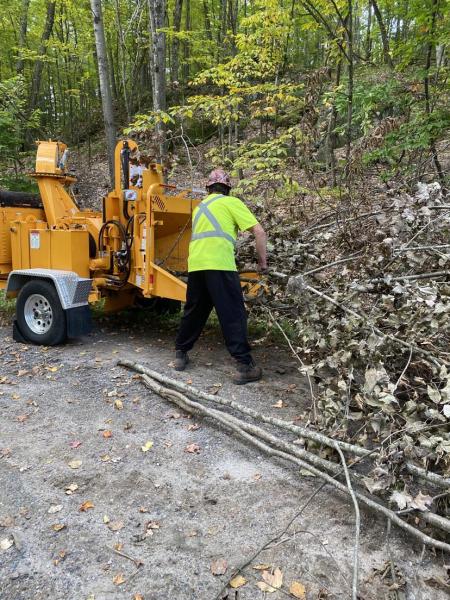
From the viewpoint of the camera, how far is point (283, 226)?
6316mm

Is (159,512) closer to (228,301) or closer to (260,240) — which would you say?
(228,301)

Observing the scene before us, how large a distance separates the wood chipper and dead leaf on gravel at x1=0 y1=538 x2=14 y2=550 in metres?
3.17

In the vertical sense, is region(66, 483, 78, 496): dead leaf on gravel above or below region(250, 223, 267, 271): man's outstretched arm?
below

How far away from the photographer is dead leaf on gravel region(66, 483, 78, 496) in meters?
3.25

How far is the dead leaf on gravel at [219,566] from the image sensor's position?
8.38ft

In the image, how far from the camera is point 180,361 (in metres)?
5.30

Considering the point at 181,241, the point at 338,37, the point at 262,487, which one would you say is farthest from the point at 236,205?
the point at 338,37

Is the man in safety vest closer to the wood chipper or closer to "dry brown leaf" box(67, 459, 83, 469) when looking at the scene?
the wood chipper

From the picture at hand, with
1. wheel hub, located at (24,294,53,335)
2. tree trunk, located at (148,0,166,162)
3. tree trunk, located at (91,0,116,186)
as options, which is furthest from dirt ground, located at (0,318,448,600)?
tree trunk, located at (91,0,116,186)

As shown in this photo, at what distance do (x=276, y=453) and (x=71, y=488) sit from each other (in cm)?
146

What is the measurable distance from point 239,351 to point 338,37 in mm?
6974

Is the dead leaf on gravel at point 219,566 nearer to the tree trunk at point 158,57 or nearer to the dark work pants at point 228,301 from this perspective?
the dark work pants at point 228,301

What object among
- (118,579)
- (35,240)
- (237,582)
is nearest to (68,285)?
(35,240)

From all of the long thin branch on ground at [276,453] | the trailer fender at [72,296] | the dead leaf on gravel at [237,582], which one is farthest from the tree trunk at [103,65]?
the dead leaf on gravel at [237,582]
